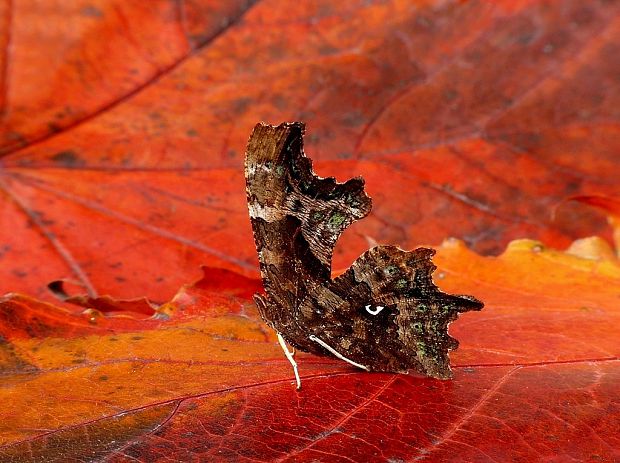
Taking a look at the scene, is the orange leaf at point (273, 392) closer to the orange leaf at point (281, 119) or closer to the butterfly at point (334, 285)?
the butterfly at point (334, 285)

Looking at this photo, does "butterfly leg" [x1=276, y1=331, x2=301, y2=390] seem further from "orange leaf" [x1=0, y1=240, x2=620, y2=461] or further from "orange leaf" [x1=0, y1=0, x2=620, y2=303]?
"orange leaf" [x1=0, y1=0, x2=620, y2=303]

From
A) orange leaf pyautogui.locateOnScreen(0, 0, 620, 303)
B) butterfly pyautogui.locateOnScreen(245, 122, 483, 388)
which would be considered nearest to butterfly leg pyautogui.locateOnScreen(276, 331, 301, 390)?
butterfly pyautogui.locateOnScreen(245, 122, 483, 388)

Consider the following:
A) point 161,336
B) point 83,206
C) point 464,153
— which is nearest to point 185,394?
point 161,336

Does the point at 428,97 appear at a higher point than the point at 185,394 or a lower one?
higher

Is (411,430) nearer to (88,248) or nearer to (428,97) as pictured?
(88,248)

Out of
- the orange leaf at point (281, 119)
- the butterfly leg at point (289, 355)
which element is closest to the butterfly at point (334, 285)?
the butterfly leg at point (289, 355)

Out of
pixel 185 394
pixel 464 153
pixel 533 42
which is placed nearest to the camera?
pixel 185 394
